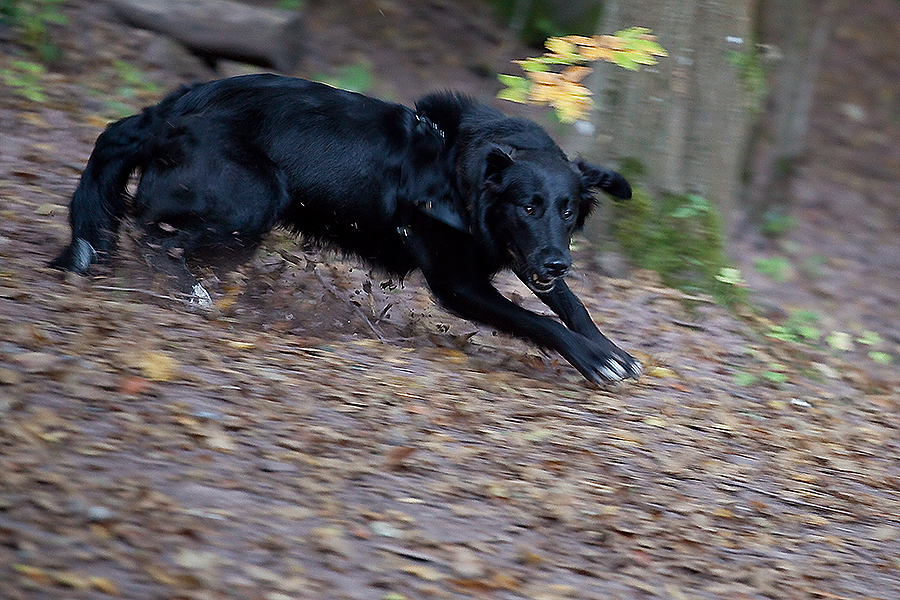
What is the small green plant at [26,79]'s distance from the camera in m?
7.53

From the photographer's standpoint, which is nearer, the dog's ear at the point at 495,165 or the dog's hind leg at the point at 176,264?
the dog's ear at the point at 495,165

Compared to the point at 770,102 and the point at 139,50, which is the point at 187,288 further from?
the point at 770,102

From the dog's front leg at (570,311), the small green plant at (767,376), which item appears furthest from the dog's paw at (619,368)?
the small green plant at (767,376)

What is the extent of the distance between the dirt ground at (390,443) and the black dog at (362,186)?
310 millimetres

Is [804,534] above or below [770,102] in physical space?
below

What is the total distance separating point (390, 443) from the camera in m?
3.72

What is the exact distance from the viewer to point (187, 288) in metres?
5.02

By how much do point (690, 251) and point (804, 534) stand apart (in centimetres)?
335

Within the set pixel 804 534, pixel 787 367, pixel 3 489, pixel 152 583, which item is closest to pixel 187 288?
pixel 3 489

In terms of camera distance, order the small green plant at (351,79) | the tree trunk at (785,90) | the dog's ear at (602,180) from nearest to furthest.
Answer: the dog's ear at (602,180) < the small green plant at (351,79) < the tree trunk at (785,90)

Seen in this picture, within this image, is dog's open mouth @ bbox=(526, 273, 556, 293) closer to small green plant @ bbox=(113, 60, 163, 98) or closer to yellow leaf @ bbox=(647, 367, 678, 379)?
yellow leaf @ bbox=(647, 367, 678, 379)

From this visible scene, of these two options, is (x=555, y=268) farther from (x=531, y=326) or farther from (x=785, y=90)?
(x=785, y=90)

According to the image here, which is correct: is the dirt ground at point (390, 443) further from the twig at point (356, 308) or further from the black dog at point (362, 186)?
the black dog at point (362, 186)

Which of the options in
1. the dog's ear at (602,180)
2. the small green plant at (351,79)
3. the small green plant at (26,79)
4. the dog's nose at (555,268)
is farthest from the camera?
the small green plant at (351,79)
